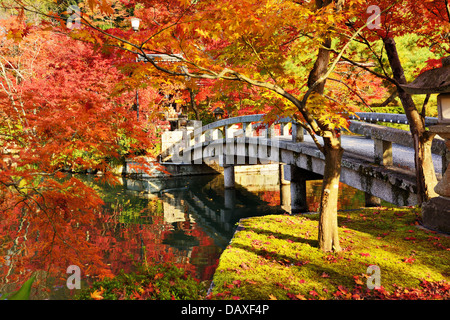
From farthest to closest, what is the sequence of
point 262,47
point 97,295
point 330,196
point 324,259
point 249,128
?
point 249,128
point 262,47
point 330,196
point 324,259
point 97,295

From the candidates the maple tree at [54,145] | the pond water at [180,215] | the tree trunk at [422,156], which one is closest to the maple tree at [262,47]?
the maple tree at [54,145]

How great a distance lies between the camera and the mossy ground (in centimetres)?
446

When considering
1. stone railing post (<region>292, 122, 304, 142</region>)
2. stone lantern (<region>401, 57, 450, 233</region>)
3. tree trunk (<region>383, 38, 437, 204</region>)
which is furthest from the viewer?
stone railing post (<region>292, 122, 304, 142</region>)

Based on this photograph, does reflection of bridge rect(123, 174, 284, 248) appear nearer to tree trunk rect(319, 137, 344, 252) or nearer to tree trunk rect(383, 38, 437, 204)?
tree trunk rect(319, 137, 344, 252)

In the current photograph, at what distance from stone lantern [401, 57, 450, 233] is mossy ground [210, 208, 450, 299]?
0.89 ft

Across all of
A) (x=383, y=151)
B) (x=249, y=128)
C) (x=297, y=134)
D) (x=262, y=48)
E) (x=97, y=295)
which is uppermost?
(x=249, y=128)

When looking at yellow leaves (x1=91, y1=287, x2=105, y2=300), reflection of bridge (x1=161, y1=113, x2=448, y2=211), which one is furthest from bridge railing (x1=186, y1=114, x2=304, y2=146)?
yellow leaves (x1=91, y1=287, x2=105, y2=300)

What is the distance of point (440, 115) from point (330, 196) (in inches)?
73.8

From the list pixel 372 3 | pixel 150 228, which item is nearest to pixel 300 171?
pixel 150 228

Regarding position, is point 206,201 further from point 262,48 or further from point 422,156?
point 262,48

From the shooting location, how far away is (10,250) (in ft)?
31.2

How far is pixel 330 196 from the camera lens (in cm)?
552

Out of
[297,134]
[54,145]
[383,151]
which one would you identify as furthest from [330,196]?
[297,134]
